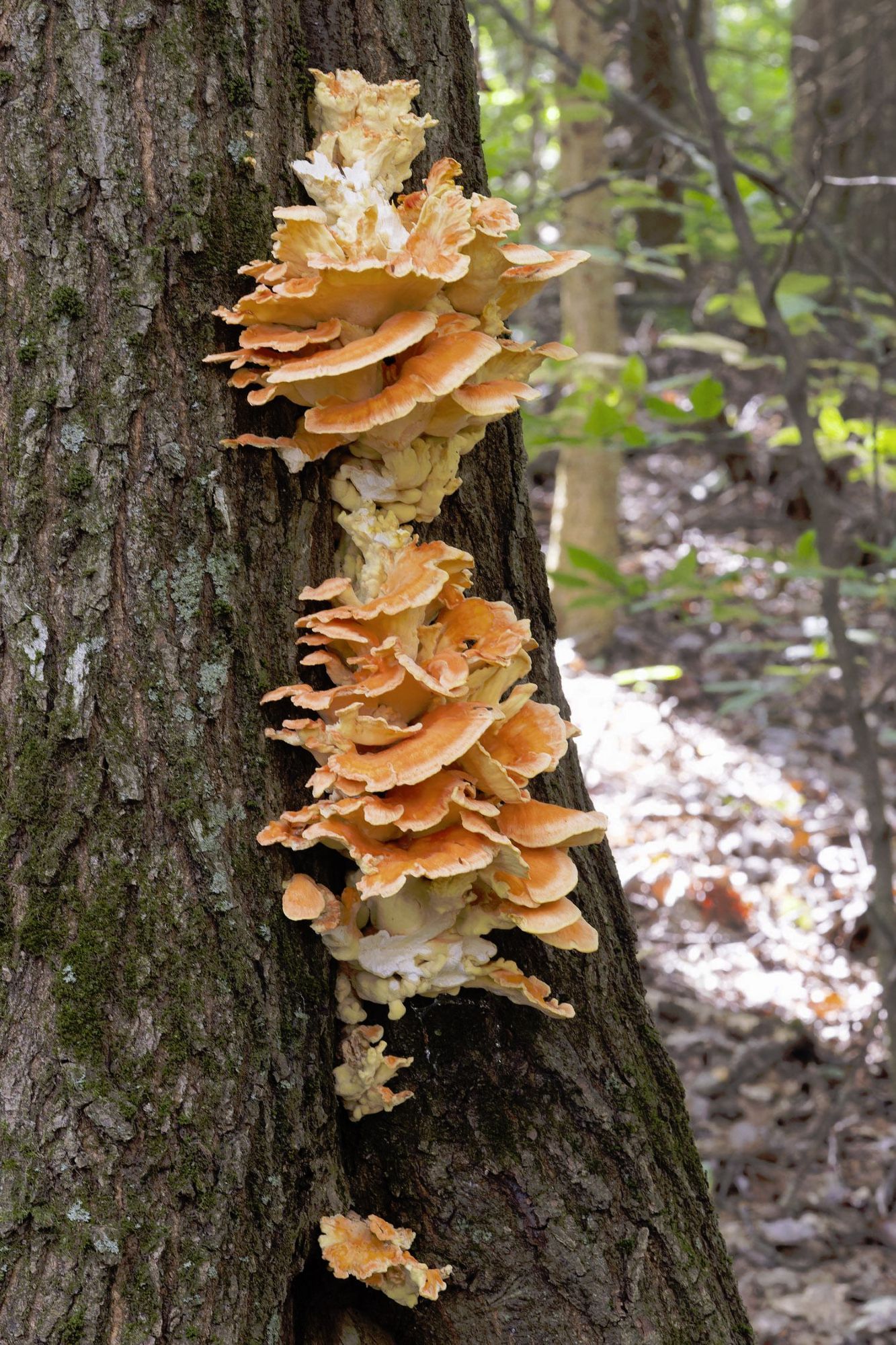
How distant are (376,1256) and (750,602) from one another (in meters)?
6.40

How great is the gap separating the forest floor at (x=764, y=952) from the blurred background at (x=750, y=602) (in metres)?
0.02

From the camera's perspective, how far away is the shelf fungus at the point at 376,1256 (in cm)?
193

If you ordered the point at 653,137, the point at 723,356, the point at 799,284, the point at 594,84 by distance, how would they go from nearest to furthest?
the point at 594,84
the point at 799,284
the point at 723,356
the point at 653,137

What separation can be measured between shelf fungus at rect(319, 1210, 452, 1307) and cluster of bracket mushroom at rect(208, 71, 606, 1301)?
0.04 feet

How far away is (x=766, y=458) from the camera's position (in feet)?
39.4

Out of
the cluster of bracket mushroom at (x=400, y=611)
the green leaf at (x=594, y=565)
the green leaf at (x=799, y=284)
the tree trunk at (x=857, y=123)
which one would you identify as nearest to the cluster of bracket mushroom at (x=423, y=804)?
the cluster of bracket mushroom at (x=400, y=611)

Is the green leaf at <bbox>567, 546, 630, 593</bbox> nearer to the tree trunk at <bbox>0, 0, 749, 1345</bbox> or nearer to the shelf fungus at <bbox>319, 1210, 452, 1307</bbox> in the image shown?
the tree trunk at <bbox>0, 0, 749, 1345</bbox>

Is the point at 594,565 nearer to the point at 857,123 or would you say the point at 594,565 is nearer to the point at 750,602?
the point at 750,602

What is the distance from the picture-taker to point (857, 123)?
9219 mm

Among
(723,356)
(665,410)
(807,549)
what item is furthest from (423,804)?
(723,356)

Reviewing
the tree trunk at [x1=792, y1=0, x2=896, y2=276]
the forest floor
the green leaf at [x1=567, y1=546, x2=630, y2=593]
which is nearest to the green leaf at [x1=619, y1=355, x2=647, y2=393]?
the green leaf at [x1=567, y1=546, x2=630, y2=593]

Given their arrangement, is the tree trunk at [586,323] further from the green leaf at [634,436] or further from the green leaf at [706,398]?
the green leaf at [706,398]

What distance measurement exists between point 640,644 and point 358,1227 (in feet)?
26.8

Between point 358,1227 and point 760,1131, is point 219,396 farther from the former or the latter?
point 760,1131
